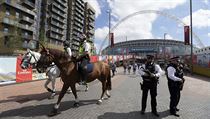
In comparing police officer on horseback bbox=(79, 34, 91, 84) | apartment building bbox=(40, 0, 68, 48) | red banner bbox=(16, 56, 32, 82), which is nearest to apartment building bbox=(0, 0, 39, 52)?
apartment building bbox=(40, 0, 68, 48)

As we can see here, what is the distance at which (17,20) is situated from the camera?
188 feet

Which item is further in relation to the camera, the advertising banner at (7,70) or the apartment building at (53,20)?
the apartment building at (53,20)

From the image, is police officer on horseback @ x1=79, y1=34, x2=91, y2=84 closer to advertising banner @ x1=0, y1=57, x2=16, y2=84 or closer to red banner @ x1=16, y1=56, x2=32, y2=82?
advertising banner @ x1=0, y1=57, x2=16, y2=84

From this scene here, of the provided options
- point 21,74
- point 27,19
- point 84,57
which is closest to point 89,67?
point 84,57

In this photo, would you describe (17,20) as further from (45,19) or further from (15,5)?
(45,19)

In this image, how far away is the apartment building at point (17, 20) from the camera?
5103 cm

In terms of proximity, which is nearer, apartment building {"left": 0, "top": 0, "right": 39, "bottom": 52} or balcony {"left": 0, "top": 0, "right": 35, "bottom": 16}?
apartment building {"left": 0, "top": 0, "right": 39, "bottom": 52}

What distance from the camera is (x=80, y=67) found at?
26.9 ft

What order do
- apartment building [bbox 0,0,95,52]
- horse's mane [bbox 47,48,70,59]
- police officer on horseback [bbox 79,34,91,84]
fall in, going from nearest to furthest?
horse's mane [bbox 47,48,70,59] → police officer on horseback [bbox 79,34,91,84] → apartment building [bbox 0,0,95,52]

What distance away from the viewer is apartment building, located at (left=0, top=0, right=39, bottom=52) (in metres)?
51.0

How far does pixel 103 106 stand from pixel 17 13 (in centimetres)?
5647

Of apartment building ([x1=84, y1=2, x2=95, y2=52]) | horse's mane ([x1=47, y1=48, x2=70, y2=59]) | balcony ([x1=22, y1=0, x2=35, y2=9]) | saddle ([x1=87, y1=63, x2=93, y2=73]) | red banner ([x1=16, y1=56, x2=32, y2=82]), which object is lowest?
red banner ([x1=16, y1=56, x2=32, y2=82])

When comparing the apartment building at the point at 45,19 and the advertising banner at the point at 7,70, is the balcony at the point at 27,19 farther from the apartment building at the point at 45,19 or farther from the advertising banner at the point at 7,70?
the advertising banner at the point at 7,70

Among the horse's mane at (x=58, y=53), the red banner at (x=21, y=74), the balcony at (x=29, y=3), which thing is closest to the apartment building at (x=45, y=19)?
the balcony at (x=29, y=3)
